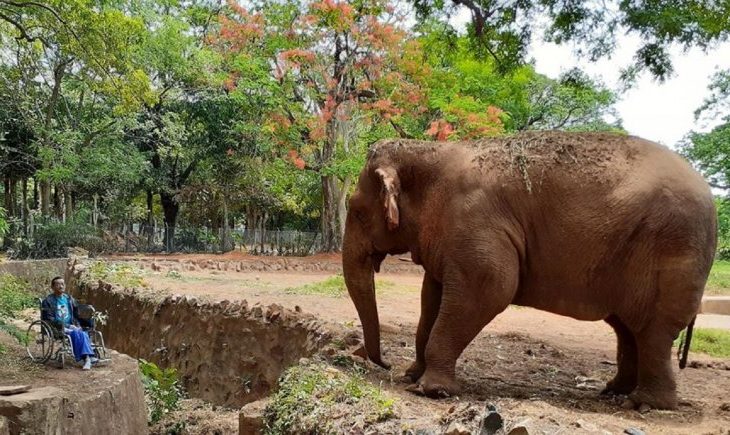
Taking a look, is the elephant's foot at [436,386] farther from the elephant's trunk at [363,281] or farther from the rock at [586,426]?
the rock at [586,426]

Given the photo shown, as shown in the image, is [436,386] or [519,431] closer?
[519,431]

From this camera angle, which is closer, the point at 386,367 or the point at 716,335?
the point at 386,367

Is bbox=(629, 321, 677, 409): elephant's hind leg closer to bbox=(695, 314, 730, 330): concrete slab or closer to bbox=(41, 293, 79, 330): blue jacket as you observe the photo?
bbox=(41, 293, 79, 330): blue jacket

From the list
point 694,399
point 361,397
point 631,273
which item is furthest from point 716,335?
point 361,397

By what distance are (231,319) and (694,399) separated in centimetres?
619

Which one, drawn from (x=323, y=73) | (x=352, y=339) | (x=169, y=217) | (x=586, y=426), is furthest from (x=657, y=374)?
(x=169, y=217)

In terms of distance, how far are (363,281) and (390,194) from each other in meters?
0.91

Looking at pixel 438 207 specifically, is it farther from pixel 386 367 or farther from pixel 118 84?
pixel 118 84

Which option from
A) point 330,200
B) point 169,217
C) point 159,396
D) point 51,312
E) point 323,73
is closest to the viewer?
point 51,312

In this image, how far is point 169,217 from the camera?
32.4m

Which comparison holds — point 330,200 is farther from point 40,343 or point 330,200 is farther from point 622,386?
point 622,386

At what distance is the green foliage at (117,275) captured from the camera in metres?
14.1

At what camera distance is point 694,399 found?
571cm

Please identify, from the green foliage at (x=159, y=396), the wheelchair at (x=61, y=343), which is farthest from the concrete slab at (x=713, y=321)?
the wheelchair at (x=61, y=343)
